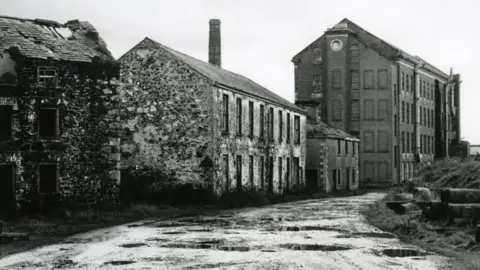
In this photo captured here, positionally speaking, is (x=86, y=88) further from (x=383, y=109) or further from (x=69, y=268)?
(x=383, y=109)

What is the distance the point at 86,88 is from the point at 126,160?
7.99 m

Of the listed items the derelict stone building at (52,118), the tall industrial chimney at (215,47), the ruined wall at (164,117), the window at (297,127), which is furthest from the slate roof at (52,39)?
the window at (297,127)

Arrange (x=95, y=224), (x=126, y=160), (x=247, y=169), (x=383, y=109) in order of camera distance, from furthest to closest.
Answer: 1. (x=383, y=109)
2. (x=247, y=169)
3. (x=126, y=160)
4. (x=95, y=224)

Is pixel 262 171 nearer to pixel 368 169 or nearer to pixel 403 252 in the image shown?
pixel 368 169

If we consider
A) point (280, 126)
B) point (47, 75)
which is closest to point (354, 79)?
point (280, 126)

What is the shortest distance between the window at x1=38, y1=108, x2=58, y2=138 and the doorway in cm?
166

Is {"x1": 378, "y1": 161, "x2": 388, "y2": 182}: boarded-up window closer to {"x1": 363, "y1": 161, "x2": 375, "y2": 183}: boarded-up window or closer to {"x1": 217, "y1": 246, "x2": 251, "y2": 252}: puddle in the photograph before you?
{"x1": 363, "y1": 161, "x2": 375, "y2": 183}: boarded-up window

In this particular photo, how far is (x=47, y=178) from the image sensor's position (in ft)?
78.2

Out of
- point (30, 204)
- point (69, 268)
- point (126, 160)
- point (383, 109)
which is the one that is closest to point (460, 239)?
point (69, 268)

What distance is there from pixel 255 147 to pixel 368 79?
24.6 m

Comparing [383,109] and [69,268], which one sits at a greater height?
[383,109]

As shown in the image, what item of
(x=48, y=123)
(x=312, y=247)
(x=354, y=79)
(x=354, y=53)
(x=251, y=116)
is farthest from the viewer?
(x=354, y=79)

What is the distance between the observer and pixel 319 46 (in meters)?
59.3

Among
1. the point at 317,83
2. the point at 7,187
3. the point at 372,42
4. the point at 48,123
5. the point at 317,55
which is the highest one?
the point at 372,42
